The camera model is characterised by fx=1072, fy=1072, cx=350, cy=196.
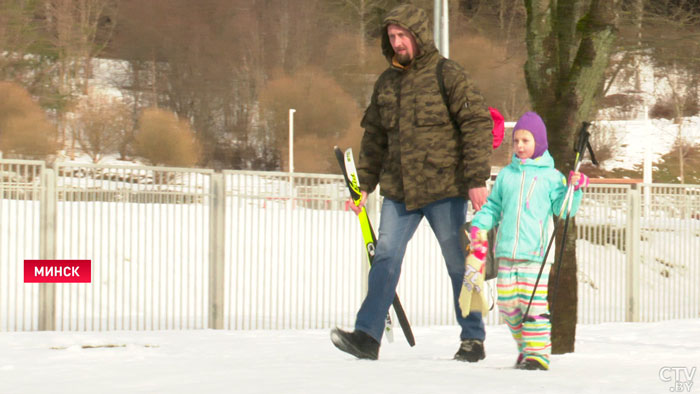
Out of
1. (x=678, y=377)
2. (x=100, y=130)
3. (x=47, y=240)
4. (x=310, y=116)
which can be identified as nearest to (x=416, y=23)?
(x=678, y=377)

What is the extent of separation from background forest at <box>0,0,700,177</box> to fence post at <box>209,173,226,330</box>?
24.2m

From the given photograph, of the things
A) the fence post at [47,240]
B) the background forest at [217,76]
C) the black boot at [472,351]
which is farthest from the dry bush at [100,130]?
the black boot at [472,351]

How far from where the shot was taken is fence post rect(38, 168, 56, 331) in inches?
380

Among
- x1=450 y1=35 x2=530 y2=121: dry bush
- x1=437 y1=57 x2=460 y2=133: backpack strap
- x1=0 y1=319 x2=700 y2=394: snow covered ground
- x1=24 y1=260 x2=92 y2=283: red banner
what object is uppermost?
x1=450 y1=35 x2=530 y2=121: dry bush

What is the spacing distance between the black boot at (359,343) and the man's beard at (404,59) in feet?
4.70

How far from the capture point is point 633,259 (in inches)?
484

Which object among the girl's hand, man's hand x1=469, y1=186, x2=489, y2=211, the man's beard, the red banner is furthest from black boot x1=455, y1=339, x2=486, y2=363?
the red banner

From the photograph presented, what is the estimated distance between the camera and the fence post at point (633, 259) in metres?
12.1

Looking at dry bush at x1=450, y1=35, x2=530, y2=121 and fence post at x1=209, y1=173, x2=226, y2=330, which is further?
dry bush at x1=450, y1=35, x2=530, y2=121

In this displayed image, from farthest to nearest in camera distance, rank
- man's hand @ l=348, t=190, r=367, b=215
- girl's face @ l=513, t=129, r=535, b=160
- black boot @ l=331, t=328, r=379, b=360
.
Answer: man's hand @ l=348, t=190, r=367, b=215
black boot @ l=331, t=328, r=379, b=360
girl's face @ l=513, t=129, r=535, b=160

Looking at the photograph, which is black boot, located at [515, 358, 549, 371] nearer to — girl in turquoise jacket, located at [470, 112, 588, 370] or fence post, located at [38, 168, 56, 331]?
girl in turquoise jacket, located at [470, 112, 588, 370]

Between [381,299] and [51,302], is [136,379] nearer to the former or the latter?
[381,299]

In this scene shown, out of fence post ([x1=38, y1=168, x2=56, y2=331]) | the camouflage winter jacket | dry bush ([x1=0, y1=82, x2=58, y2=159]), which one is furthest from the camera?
dry bush ([x1=0, y1=82, x2=58, y2=159])

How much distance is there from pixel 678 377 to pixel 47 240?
20.8 feet
